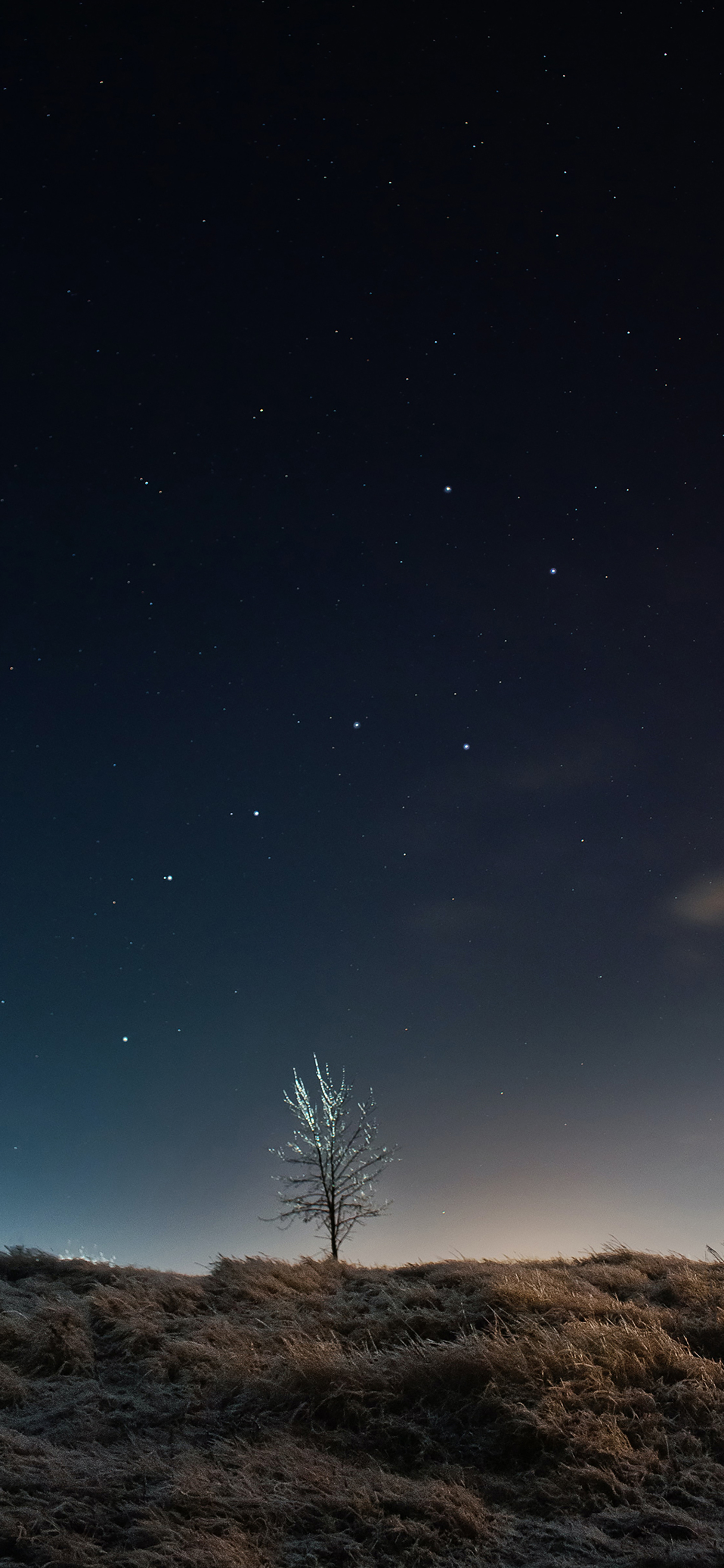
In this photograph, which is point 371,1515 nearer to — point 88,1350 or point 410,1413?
point 410,1413

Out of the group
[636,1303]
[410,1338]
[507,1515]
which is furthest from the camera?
[636,1303]

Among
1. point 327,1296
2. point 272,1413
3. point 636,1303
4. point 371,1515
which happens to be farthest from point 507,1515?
point 327,1296

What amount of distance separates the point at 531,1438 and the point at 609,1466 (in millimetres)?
679

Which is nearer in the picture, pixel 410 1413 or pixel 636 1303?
pixel 410 1413

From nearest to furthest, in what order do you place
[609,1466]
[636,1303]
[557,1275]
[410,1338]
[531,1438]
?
1. [609,1466]
2. [531,1438]
3. [410,1338]
4. [636,1303]
5. [557,1275]

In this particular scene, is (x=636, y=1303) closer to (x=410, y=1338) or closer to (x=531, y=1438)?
(x=410, y=1338)

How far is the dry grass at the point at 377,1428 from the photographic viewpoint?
5.70 metres

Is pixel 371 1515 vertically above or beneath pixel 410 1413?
beneath

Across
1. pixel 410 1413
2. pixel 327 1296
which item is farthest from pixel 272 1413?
pixel 327 1296

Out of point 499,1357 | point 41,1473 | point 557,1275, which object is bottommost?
point 41,1473

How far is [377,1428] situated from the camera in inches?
297

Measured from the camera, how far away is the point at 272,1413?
7891 millimetres

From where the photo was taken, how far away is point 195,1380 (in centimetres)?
889

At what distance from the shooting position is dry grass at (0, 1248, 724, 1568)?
225 inches
